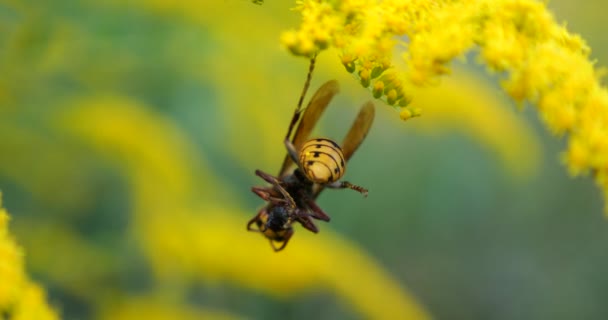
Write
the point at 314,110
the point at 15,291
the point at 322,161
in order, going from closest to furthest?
the point at 15,291
the point at 322,161
the point at 314,110

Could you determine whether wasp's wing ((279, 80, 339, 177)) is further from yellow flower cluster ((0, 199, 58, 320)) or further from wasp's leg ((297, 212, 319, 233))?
yellow flower cluster ((0, 199, 58, 320))

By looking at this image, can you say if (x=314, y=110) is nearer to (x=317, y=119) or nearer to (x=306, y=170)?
(x=317, y=119)

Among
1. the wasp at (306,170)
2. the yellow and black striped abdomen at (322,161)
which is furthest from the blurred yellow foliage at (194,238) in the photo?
the yellow and black striped abdomen at (322,161)

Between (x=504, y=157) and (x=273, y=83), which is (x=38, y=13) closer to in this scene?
(x=273, y=83)

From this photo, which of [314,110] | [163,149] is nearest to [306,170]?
[314,110]

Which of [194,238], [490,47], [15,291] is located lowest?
[15,291]

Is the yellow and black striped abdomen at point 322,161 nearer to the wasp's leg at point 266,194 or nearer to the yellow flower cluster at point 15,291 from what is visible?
the wasp's leg at point 266,194

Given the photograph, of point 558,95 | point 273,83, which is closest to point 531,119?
point 273,83
